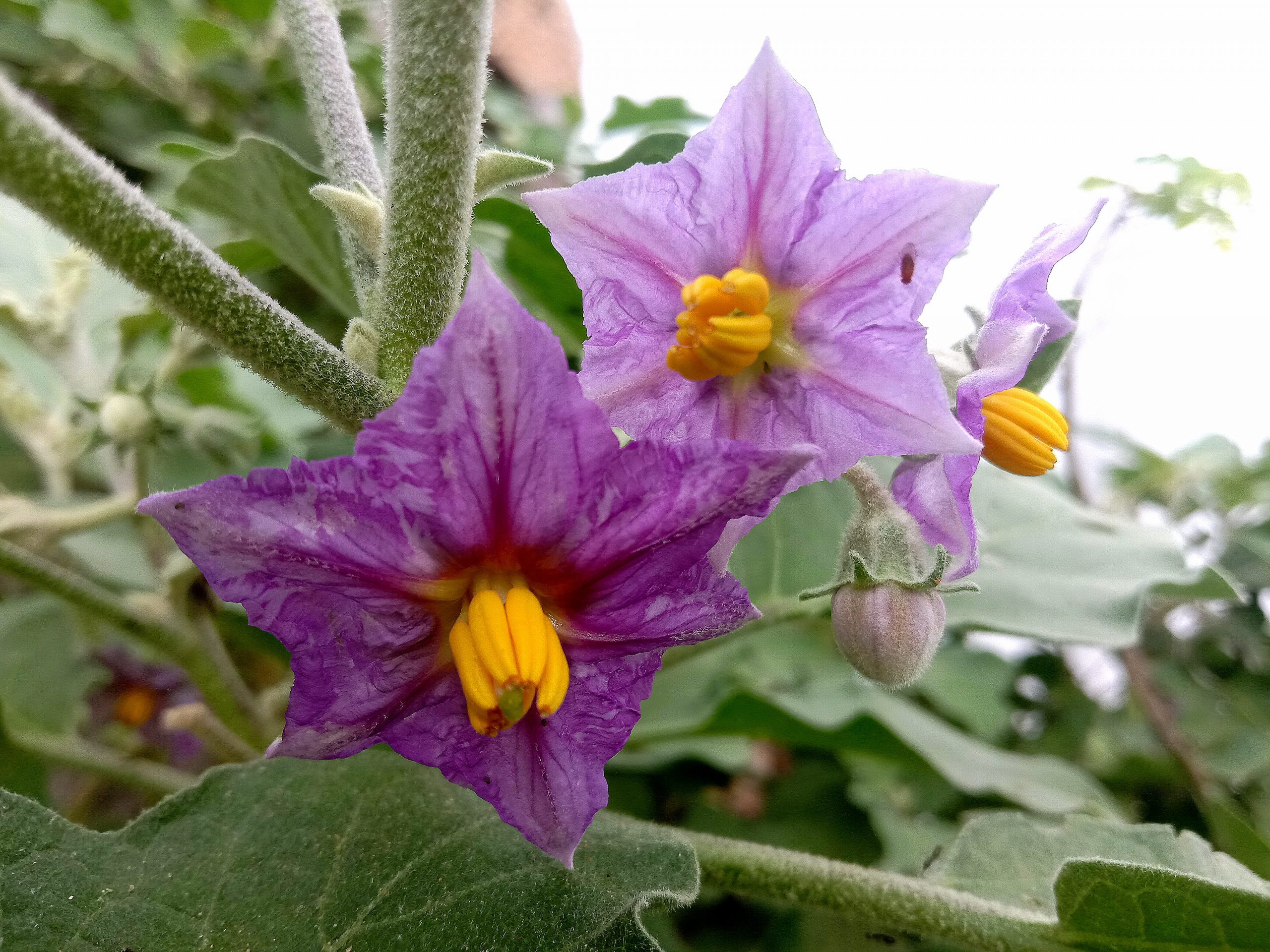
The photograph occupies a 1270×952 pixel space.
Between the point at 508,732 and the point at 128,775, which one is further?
the point at 128,775

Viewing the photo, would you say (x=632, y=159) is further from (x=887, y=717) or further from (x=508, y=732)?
(x=887, y=717)

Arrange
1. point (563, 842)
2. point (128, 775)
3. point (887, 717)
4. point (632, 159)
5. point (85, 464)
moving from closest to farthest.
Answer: point (563, 842) → point (632, 159) → point (128, 775) → point (887, 717) → point (85, 464)

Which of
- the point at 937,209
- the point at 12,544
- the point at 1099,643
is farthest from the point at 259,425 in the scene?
the point at 1099,643

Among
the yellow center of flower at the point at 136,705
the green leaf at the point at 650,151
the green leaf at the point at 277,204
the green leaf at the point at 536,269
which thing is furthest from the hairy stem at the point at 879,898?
the yellow center of flower at the point at 136,705

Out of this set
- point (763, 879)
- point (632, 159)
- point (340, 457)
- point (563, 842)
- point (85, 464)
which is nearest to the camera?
point (340, 457)

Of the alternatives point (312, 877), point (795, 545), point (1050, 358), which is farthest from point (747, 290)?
point (795, 545)

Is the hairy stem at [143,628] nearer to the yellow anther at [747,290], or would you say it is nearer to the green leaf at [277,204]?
the green leaf at [277,204]

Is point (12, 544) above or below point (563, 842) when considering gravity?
below

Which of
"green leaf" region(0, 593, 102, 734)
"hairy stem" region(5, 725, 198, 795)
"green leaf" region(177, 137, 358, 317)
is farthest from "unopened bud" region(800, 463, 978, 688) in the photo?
"green leaf" region(0, 593, 102, 734)

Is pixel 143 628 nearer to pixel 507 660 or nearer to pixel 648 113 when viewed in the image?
pixel 507 660
